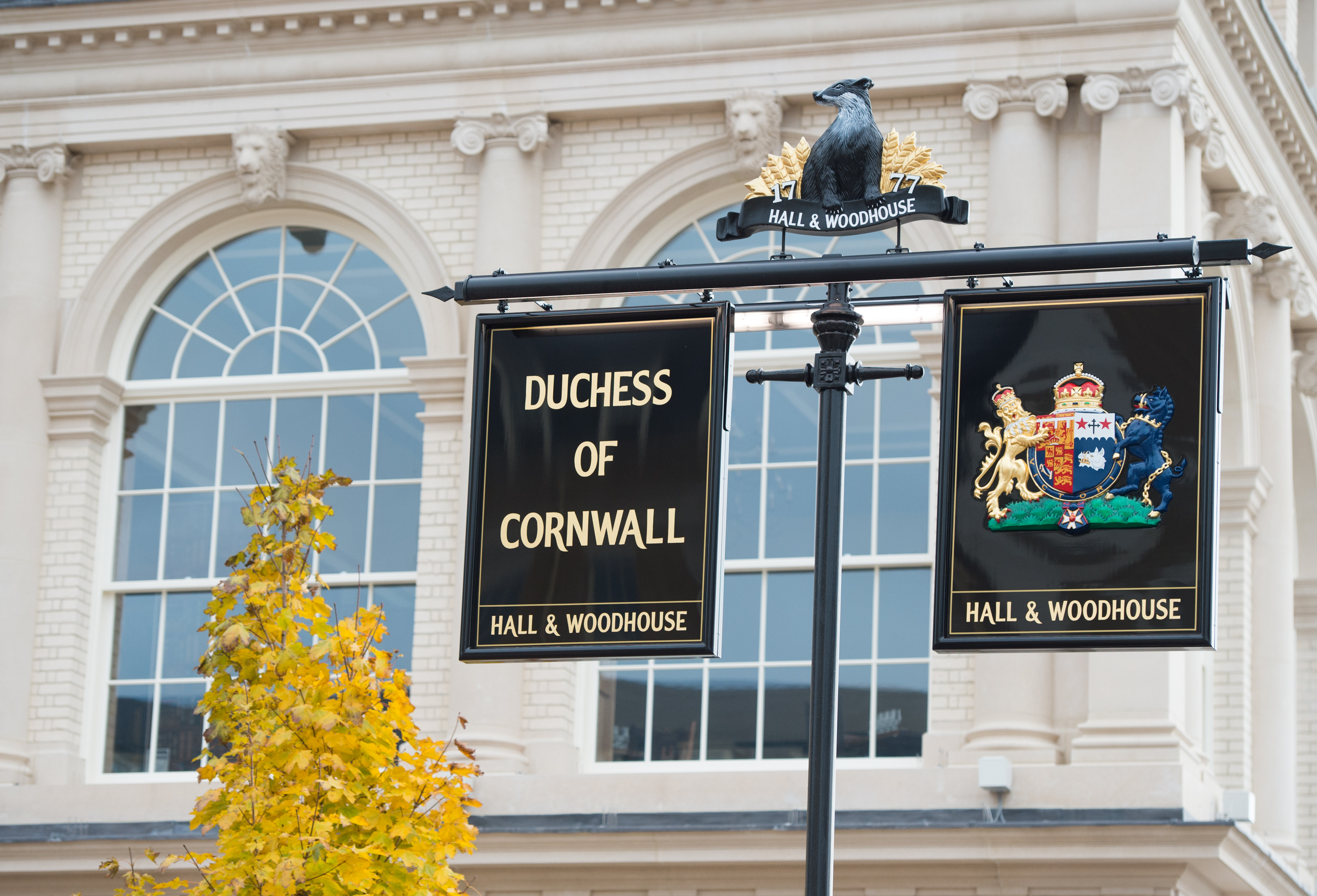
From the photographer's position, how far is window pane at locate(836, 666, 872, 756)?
692 inches

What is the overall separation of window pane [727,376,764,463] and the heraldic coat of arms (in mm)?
10918

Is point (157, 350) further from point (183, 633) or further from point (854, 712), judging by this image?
point (854, 712)

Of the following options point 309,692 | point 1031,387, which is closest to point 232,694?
point 309,692

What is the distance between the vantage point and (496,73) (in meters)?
19.3

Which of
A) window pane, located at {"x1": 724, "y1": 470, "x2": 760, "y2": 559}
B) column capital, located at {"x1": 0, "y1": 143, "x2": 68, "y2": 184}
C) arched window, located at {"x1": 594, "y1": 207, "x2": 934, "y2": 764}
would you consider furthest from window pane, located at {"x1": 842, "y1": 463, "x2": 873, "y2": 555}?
column capital, located at {"x1": 0, "y1": 143, "x2": 68, "y2": 184}

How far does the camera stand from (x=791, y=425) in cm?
1855

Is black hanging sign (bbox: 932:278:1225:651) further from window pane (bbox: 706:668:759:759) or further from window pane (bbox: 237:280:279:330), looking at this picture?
window pane (bbox: 237:280:279:330)

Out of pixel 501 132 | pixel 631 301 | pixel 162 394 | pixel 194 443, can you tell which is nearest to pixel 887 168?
pixel 631 301

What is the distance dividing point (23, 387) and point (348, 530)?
3411mm

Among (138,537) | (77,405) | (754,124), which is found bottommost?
(138,537)

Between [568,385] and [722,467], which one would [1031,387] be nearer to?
[722,467]

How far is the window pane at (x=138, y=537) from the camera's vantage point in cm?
1978

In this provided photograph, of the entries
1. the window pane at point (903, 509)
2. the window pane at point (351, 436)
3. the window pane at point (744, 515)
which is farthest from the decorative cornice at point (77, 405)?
the window pane at point (903, 509)

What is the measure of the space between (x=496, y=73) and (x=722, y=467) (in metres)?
12.2
